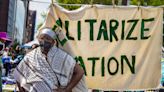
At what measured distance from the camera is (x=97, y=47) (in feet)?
24.2

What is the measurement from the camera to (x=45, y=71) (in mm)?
5418

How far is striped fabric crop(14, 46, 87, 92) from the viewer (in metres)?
5.41

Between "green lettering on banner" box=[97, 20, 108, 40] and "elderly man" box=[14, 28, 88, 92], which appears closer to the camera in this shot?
"elderly man" box=[14, 28, 88, 92]

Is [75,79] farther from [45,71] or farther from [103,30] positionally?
[103,30]

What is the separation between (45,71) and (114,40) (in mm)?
2141

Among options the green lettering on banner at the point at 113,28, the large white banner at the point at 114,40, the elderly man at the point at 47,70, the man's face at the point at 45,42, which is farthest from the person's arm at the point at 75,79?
the green lettering on banner at the point at 113,28

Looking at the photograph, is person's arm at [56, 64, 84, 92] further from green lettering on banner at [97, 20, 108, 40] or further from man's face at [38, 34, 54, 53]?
green lettering on banner at [97, 20, 108, 40]

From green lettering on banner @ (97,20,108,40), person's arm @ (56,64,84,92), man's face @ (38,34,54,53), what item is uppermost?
man's face @ (38,34,54,53)

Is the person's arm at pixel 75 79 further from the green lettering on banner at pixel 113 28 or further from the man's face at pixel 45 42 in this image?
the green lettering on banner at pixel 113 28

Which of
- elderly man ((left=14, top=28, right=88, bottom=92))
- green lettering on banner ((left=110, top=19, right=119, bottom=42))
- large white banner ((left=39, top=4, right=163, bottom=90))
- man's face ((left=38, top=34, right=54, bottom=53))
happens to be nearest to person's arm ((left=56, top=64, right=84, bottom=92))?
elderly man ((left=14, top=28, right=88, bottom=92))

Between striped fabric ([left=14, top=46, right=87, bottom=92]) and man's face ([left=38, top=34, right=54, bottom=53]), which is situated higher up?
man's face ([left=38, top=34, right=54, bottom=53])

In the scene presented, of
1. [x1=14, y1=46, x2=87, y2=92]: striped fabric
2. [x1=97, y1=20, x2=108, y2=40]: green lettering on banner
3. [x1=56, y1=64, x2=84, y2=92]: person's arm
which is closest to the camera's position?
[x1=14, y1=46, x2=87, y2=92]: striped fabric

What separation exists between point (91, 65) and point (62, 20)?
73 cm

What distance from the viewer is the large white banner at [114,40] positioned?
7316 millimetres
